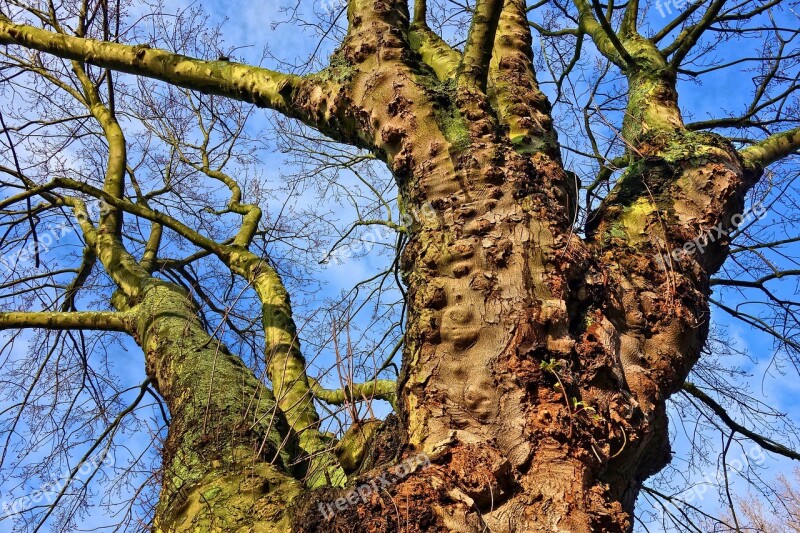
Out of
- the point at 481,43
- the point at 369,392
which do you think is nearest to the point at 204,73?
the point at 481,43

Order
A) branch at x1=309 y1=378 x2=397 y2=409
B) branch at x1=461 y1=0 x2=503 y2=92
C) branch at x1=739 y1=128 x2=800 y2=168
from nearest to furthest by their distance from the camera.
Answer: branch at x1=461 y1=0 x2=503 y2=92
branch at x1=739 y1=128 x2=800 y2=168
branch at x1=309 y1=378 x2=397 y2=409

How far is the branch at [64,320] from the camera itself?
3350mm

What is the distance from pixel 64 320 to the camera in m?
3.35

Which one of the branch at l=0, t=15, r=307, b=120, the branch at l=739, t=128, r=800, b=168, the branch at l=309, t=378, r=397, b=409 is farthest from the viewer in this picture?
the branch at l=309, t=378, r=397, b=409

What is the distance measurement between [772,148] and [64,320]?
12.2 feet

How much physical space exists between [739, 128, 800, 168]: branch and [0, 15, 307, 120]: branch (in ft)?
6.86

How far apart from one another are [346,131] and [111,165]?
9.35 ft

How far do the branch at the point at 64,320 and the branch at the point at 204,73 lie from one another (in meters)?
1.31

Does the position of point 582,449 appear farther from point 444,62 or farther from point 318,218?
point 318,218

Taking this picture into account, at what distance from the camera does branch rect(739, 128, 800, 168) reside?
9.52ft

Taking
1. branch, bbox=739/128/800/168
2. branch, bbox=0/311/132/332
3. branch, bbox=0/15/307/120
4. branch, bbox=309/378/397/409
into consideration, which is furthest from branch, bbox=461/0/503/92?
branch, bbox=0/311/132/332

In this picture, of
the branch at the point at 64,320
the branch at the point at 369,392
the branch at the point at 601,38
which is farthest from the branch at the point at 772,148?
the branch at the point at 64,320

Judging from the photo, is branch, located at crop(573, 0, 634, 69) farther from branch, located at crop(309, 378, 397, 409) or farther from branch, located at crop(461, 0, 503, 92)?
branch, located at crop(309, 378, 397, 409)

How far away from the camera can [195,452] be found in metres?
2.22
